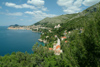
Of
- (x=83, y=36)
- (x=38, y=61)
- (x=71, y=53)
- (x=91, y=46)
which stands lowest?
(x=38, y=61)

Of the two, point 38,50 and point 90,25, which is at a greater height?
point 90,25

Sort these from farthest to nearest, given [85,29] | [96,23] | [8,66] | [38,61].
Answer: [38,61], [8,66], [85,29], [96,23]

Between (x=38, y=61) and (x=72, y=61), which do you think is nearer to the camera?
(x=72, y=61)

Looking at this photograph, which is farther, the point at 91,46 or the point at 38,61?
the point at 38,61

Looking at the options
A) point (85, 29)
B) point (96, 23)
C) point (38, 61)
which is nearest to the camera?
point (96, 23)

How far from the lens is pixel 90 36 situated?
132 inches

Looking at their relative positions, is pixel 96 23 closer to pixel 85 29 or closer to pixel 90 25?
pixel 90 25

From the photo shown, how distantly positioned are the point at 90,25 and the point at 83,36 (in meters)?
0.60

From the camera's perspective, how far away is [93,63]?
3410mm

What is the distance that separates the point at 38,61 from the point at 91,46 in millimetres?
16469

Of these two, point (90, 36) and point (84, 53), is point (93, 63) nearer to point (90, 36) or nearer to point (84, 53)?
point (84, 53)

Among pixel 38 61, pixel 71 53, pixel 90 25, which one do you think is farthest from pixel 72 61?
pixel 38 61

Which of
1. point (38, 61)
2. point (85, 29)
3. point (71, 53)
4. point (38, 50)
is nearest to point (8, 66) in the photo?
point (38, 61)

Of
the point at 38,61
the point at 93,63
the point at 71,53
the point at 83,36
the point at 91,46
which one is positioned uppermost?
the point at 83,36
